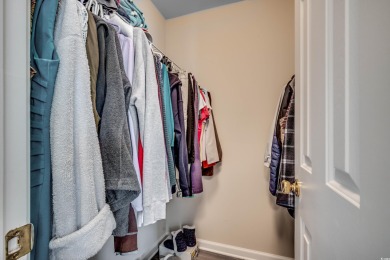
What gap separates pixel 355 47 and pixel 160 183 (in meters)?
0.65

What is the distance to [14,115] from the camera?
26 centimetres

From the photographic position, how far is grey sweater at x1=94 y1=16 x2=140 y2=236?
50 cm

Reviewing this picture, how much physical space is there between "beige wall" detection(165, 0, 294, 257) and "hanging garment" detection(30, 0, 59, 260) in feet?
4.38

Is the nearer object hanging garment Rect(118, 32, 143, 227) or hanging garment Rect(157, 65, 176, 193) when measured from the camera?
hanging garment Rect(118, 32, 143, 227)

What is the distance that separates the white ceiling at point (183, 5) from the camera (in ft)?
5.01

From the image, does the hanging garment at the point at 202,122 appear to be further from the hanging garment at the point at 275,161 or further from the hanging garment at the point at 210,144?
the hanging garment at the point at 275,161

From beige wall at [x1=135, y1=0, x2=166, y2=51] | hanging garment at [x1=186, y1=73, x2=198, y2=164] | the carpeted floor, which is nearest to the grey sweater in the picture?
hanging garment at [x1=186, y1=73, x2=198, y2=164]

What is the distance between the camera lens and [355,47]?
0.92ft

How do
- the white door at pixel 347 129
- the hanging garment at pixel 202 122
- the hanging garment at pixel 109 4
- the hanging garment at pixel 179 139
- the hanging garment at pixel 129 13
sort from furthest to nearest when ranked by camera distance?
1. the hanging garment at pixel 202 122
2. the hanging garment at pixel 179 139
3. the hanging garment at pixel 129 13
4. the hanging garment at pixel 109 4
5. the white door at pixel 347 129

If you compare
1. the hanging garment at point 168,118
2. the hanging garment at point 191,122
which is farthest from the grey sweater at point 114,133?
the hanging garment at point 191,122

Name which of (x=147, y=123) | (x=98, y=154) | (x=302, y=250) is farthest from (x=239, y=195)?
(x=98, y=154)

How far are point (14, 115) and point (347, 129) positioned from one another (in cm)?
56

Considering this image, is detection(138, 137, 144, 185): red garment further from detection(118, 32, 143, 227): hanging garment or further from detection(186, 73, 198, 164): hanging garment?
detection(186, 73, 198, 164): hanging garment

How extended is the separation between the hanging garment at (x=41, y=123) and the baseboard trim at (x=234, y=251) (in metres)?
1.54
